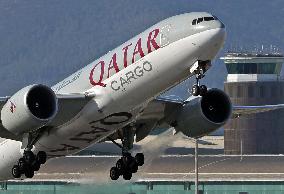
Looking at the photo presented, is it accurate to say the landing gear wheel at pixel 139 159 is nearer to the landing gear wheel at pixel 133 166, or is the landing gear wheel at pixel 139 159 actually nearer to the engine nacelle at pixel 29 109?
the landing gear wheel at pixel 133 166

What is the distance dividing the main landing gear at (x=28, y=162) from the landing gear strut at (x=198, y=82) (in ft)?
37.6

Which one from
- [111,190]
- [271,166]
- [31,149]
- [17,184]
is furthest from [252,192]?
[31,149]

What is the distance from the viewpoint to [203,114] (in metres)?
86.1

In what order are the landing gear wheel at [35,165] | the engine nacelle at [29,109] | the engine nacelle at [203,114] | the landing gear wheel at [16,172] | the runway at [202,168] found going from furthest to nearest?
the runway at [202,168] → the engine nacelle at [203,114] → the landing gear wheel at [16,172] → the landing gear wheel at [35,165] → the engine nacelle at [29,109]

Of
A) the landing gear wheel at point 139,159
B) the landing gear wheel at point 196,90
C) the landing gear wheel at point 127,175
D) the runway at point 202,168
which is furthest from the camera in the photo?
the runway at point 202,168

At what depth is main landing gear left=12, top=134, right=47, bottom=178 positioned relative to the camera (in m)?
81.1

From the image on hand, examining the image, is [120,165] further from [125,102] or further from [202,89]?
[202,89]

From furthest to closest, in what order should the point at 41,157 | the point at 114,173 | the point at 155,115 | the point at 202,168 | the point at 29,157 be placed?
the point at 202,168, the point at 114,173, the point at 155,115, the point at 41,157, the point at 29,157

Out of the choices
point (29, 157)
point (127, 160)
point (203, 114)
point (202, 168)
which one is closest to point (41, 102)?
point (29, 157)

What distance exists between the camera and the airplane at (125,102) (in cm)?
7644

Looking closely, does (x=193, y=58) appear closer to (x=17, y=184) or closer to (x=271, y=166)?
(x=17, y=184)

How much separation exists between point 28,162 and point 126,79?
8.49m

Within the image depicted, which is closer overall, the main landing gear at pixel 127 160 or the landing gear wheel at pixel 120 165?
the main landing gear at pixel 127 160

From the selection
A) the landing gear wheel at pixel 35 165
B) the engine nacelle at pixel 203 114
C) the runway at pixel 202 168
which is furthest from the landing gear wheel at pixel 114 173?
the runway at pixel 202 168
